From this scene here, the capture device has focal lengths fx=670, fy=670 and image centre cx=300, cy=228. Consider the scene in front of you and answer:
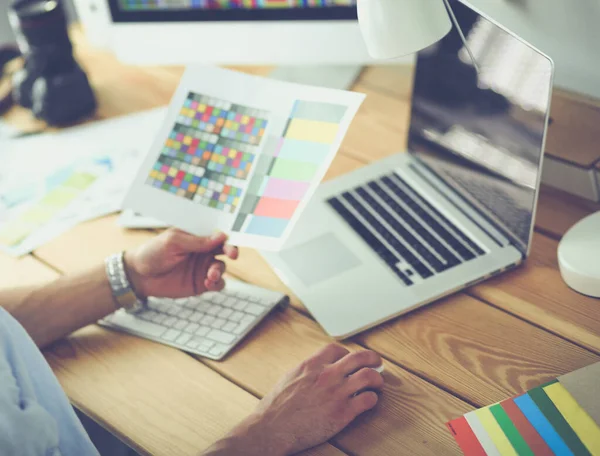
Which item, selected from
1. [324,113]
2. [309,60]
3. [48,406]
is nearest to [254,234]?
[324,113]

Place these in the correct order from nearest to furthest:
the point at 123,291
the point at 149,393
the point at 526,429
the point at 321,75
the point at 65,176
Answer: the point at 526,429 < the point at 149,393 < the point at 123,291 < the point at 65,176 < the point at 321,75

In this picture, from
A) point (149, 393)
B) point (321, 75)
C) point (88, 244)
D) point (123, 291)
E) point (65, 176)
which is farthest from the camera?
point (321, 75)

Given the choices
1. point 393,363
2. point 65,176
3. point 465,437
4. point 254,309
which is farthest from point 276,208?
point 65,176

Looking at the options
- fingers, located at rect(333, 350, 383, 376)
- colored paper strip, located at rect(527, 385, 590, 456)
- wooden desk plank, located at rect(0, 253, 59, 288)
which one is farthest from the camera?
wooden desk plank, located at rect(0, 253, 59, 288)

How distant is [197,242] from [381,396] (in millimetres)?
307

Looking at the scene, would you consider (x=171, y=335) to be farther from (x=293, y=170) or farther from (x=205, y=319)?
(x=293, y=170)

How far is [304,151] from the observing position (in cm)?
86

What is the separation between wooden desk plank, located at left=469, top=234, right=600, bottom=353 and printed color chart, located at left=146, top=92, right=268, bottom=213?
13.6 inches

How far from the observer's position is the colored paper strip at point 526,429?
2.14 feet

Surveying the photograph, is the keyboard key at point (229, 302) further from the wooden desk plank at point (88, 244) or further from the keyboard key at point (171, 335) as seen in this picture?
the wooden desk plank at point (88, 244)

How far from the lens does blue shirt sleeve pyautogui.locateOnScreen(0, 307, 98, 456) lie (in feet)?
2.22

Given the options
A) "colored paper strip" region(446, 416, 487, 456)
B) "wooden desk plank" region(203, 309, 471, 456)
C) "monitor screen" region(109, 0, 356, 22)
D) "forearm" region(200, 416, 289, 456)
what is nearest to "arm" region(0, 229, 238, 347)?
"wooden desk plank" region(203, 309, 471, 456)

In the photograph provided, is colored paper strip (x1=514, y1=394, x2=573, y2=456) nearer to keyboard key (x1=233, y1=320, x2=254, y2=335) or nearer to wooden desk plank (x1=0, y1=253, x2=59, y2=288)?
keyboard key (x1=233, y1=320, x2=254, y2=335)

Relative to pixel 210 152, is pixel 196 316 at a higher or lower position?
lower
